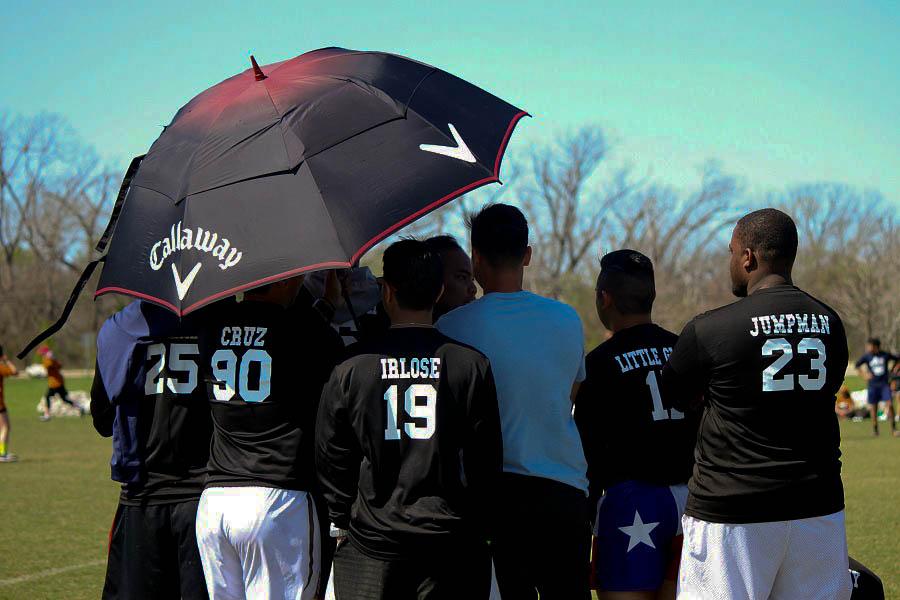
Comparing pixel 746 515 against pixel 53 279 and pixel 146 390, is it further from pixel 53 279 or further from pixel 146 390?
pixel 53 279

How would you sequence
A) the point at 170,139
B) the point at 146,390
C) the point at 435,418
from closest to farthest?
the point at 435,418 → the point at 170,139 → the point at 146,390

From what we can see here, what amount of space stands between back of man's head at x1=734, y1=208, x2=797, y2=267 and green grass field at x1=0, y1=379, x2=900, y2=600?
4193 millimetres

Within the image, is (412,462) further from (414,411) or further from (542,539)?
(542,539)

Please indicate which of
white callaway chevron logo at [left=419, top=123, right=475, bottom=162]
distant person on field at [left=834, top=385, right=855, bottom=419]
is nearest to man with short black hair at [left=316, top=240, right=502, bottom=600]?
white callaway chevron logo at [left=419, top=123, right=475, bottom=162]

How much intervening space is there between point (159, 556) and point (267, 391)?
107cm

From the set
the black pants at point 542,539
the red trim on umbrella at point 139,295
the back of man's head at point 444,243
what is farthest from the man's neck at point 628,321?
the red trim on umbrella at point 139,295

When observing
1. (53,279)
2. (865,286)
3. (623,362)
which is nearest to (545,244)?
(865,286)

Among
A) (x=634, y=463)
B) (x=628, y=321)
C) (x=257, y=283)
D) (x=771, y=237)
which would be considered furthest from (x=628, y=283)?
(x=257, y=283)

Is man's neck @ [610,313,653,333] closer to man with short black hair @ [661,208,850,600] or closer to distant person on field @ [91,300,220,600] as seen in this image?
man with short black hair @ [661,208,850,600]

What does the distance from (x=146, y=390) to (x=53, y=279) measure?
71.8 metres

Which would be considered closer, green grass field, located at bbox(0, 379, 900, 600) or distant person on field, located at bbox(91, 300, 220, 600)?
distant person on field, located at bbox(91, 300, 220, 600)

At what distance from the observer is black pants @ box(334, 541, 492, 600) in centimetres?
352

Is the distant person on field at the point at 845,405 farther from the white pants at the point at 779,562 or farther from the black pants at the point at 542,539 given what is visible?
the black pants at the point at 542,539

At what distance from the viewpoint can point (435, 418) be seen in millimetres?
3516
